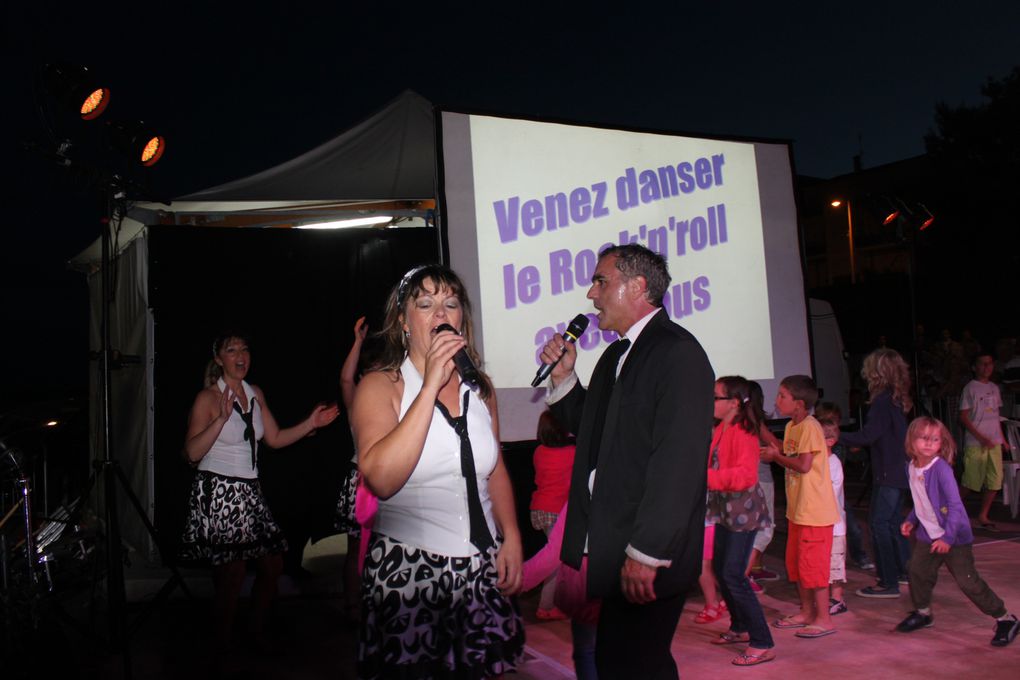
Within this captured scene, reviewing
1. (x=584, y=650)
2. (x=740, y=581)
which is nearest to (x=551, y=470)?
(x=740, y=581)

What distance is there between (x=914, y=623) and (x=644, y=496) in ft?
10.1

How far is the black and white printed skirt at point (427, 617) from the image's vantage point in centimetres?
189

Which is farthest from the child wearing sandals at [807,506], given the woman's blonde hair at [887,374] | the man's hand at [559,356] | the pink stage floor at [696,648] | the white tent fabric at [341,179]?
the white tent fabric at [341,179]

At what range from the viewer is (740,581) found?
157 inches

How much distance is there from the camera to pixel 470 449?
79.2 inches

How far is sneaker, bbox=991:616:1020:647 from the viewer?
4047 mm

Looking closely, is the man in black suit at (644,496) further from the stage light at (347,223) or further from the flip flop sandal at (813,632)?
the stage light at (347,223)

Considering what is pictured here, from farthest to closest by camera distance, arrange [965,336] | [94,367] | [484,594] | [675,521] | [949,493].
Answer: [965,336], [94,367], [949,493], [675,521], [484,594]

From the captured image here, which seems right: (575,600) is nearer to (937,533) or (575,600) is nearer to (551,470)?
(551,470)

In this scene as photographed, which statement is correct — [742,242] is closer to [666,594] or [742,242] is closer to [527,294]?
[527,294]

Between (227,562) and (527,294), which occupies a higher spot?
(527,294)

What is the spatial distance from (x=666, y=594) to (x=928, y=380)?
10.4 meters

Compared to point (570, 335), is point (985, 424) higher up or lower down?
lower down

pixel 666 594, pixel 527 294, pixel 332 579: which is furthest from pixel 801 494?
pixel 332 579
